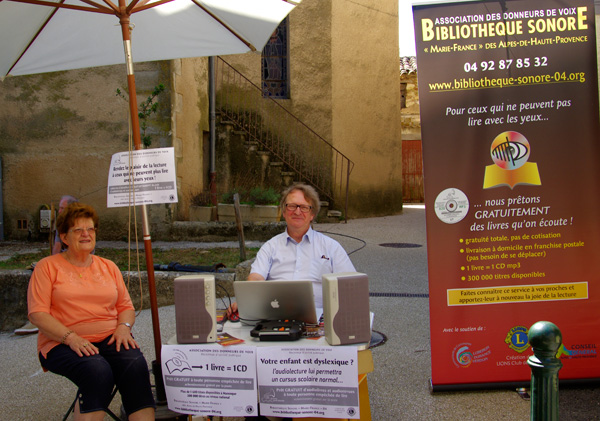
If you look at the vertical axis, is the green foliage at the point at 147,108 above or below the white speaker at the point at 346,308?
above

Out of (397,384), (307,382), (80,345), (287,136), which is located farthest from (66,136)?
(307,382)

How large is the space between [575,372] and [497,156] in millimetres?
1390

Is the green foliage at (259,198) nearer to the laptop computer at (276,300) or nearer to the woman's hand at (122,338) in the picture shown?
the woman's hand at (122,338)

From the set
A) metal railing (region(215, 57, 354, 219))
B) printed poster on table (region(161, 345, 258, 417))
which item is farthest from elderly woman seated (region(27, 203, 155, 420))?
metal railing (region(215, 57, 354, 219))

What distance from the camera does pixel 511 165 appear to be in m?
3.42

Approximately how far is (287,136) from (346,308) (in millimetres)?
10332

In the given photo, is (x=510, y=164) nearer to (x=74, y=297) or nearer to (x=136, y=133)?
(x=136, y=133)

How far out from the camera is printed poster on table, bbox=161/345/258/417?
2.57 m

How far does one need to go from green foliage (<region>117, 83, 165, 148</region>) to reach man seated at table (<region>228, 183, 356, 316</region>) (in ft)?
17.0

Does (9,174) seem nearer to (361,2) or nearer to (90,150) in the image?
(90,150)

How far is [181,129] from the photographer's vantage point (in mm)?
9422

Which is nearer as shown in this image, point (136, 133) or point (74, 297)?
point (74, 297)

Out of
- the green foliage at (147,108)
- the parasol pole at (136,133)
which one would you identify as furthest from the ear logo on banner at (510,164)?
the green foliage at (147,108)

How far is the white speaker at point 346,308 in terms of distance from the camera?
2.49 metres
